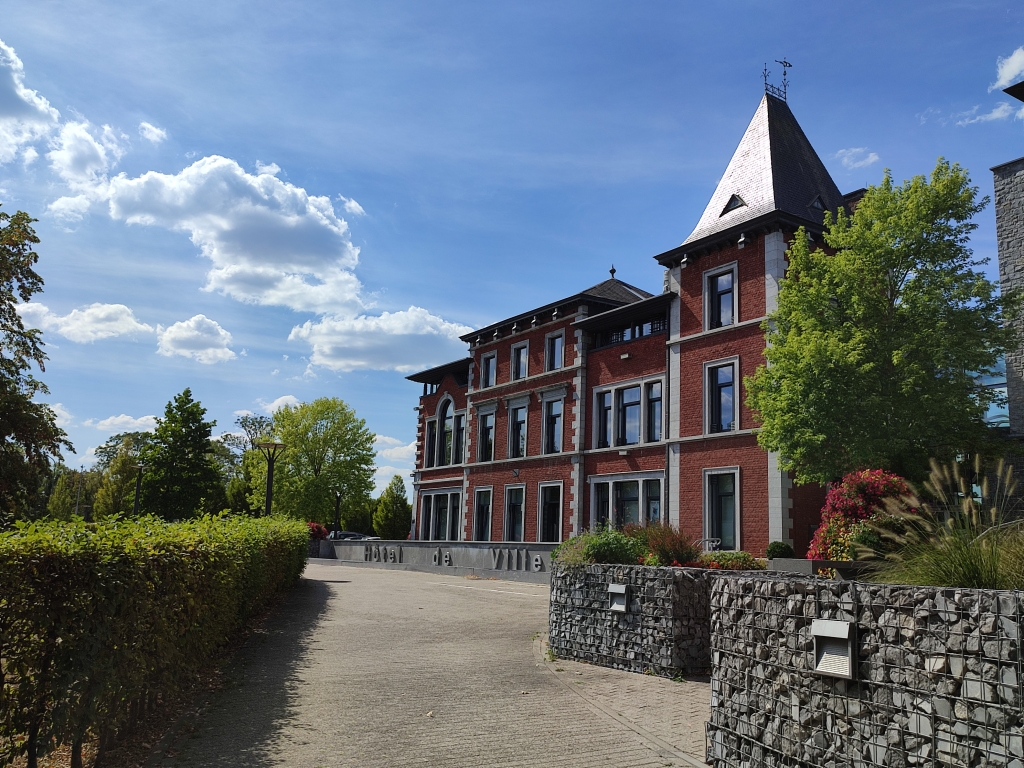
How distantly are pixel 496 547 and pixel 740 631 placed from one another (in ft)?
76.1

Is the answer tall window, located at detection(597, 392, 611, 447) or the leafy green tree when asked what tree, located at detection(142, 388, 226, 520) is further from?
tall window, located at detection(597, 392, 611, 447)

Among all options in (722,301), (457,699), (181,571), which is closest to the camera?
(181,571)

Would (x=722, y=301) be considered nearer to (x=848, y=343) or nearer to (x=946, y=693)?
(x=848, y=343)

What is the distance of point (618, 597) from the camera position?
10438mm

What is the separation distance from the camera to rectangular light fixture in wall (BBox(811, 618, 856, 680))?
A: 193 inches

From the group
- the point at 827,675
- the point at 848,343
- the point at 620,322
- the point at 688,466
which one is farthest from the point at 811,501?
the point at 827,675

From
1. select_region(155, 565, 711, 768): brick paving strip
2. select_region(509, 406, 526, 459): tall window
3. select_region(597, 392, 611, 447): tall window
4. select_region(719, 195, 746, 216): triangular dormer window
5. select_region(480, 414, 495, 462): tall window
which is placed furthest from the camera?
select_region(480, 414, 495, 462): tall window

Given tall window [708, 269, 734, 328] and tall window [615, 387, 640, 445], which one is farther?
tall window [615, 387, 640, 445]

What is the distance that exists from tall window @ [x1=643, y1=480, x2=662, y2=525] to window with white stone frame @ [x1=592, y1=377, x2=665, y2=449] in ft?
5.00

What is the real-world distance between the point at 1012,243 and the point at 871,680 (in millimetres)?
19359

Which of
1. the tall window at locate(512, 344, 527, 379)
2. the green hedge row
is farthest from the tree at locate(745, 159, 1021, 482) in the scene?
the tall window at locate(512, 344, 527, 379)

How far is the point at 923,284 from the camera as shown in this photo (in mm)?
18500

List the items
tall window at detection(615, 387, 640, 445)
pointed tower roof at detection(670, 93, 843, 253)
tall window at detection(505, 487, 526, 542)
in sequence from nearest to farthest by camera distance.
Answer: pointed tower roof at detection(670, 93, 843, 253) < tall window at detection(615, 387, 640, 445) < tall window at detection(505, 487, 526, 542)

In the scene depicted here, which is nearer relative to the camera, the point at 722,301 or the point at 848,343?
the point at 848,343
